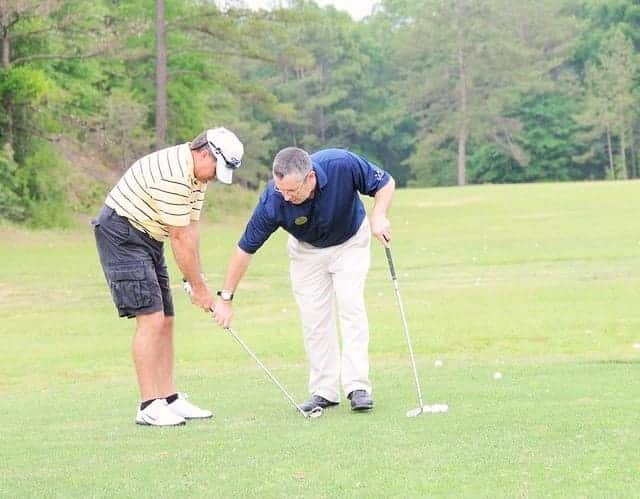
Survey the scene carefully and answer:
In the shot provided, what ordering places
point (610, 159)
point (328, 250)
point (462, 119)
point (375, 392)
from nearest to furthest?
1. point (328, 250)
2. point (375, 392)
3. point (610, 159)
4. point (462, 119)

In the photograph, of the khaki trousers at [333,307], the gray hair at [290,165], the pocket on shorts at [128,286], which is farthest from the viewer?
the khaki trousers at [333,307]

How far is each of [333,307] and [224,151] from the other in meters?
1.53

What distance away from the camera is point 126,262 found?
730 cm

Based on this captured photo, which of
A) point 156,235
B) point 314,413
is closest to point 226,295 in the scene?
point 156,235

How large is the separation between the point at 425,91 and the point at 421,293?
231 ft

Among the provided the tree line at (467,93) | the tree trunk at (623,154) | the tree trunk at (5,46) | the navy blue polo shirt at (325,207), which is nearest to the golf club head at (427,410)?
the navy blue polo shirt at (325,207)

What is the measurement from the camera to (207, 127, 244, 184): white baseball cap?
7.00 meters

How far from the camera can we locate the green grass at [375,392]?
213 inches

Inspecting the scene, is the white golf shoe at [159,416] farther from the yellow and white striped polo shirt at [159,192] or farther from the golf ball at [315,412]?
the yellow and white striped polo shirt at [159,192]

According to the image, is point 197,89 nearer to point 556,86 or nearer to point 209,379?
point 209,379

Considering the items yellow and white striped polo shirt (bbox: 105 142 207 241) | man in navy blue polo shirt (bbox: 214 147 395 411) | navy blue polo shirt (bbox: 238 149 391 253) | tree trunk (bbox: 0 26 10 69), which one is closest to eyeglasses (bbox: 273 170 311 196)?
man in navy blue polo shirt (bbox: 214 147 395 411)

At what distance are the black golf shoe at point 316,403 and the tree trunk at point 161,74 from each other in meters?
34.7

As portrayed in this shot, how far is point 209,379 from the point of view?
10.4 metres

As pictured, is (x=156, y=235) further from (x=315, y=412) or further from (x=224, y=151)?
(x=315, y=412)
